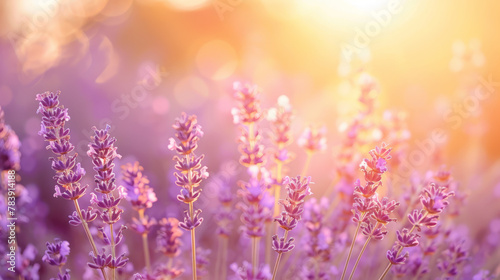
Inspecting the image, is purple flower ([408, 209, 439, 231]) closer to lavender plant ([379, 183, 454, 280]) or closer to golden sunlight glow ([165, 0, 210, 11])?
lavender plant ([379, 183, 454, 280])

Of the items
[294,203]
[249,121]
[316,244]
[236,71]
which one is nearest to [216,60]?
[236,71]

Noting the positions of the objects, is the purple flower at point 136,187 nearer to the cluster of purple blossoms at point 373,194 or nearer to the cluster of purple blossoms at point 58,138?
the cluster of purple blossoms at point 58,138

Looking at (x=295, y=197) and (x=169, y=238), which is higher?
(x=295, y=197)

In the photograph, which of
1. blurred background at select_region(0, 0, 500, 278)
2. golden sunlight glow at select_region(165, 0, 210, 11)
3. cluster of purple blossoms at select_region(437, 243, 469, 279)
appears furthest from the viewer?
golden sunlight glow at select_region(165, 0, 210, 11)

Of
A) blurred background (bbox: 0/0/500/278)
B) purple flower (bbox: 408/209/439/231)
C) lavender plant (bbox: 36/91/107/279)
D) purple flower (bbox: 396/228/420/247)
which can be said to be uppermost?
blurred background (bbox: 0/0/500/278)

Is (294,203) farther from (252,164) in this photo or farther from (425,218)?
(425,218)

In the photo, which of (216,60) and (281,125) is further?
(216,60)

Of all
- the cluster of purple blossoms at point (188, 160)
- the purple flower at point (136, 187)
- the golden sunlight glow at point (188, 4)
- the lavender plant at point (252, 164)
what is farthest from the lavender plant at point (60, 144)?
the golden sunlight glow at point (188, 4)

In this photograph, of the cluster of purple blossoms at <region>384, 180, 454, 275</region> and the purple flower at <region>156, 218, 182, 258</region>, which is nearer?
the cluster of purple blossoms at <region>384, 180, 454, 275</region>

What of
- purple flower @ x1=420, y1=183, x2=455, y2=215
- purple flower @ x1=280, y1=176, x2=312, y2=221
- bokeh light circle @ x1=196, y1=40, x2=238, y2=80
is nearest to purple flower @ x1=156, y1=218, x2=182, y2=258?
purple flower @ x1=280, y1=176, x2=312, y2=221
